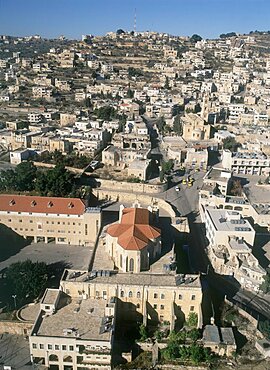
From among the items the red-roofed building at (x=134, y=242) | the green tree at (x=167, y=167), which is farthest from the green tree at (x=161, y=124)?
the red-roofed building at (x=134, y=242)

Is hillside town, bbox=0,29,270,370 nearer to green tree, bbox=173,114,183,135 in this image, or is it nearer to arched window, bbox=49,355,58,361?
arched window, bbox=49,355,58,361

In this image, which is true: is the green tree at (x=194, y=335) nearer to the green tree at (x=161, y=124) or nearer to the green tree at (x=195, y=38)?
the green tree at (x=161, y=124)

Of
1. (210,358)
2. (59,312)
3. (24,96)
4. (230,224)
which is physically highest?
(24,96)

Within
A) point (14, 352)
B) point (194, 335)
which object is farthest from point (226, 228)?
point (14, 352)

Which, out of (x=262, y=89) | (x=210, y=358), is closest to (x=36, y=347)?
(x=210, y=358)

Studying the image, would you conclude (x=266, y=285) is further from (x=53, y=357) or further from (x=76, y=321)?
(x=53, y=357)

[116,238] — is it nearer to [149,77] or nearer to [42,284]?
[42,284]
